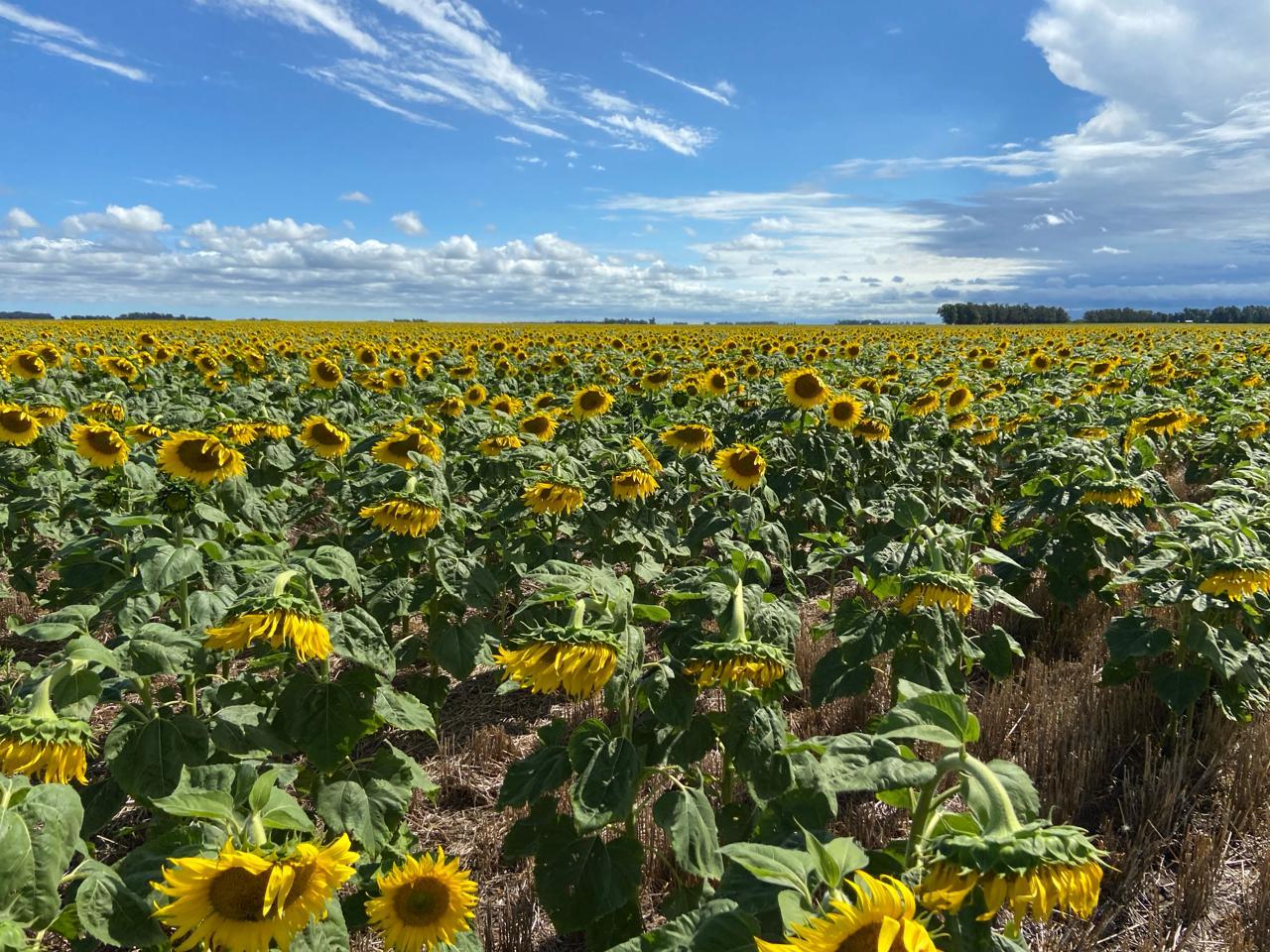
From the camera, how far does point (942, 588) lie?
269 cm

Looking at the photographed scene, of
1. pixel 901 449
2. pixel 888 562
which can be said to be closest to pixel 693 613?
pixel 888 562

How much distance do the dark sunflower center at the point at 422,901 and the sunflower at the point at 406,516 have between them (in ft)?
5.60

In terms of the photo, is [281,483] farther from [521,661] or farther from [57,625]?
[521,661]

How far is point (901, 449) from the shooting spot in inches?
279

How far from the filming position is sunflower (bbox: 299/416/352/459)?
17.9ft

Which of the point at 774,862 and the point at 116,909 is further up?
the point at 774,862

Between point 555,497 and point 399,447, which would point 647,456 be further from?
point 399,447

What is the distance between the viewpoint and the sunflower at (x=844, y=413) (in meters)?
6.82

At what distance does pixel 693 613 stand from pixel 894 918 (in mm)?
1414

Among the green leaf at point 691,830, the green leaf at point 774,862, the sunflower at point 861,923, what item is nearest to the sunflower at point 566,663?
the green leaf at point 691,830

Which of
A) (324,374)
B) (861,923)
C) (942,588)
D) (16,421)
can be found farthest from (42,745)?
(324,374)

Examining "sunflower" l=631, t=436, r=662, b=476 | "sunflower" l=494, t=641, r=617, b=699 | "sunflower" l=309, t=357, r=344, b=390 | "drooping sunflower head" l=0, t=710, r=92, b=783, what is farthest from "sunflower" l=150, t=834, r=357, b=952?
"sunflower" l=309, t=357, r=344, b=390

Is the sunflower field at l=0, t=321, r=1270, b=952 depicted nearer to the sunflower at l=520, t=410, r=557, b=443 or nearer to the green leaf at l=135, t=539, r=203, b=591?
the green leaf at l=135, t=539, r=203, b=591

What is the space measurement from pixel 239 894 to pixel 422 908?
0.60 meters
